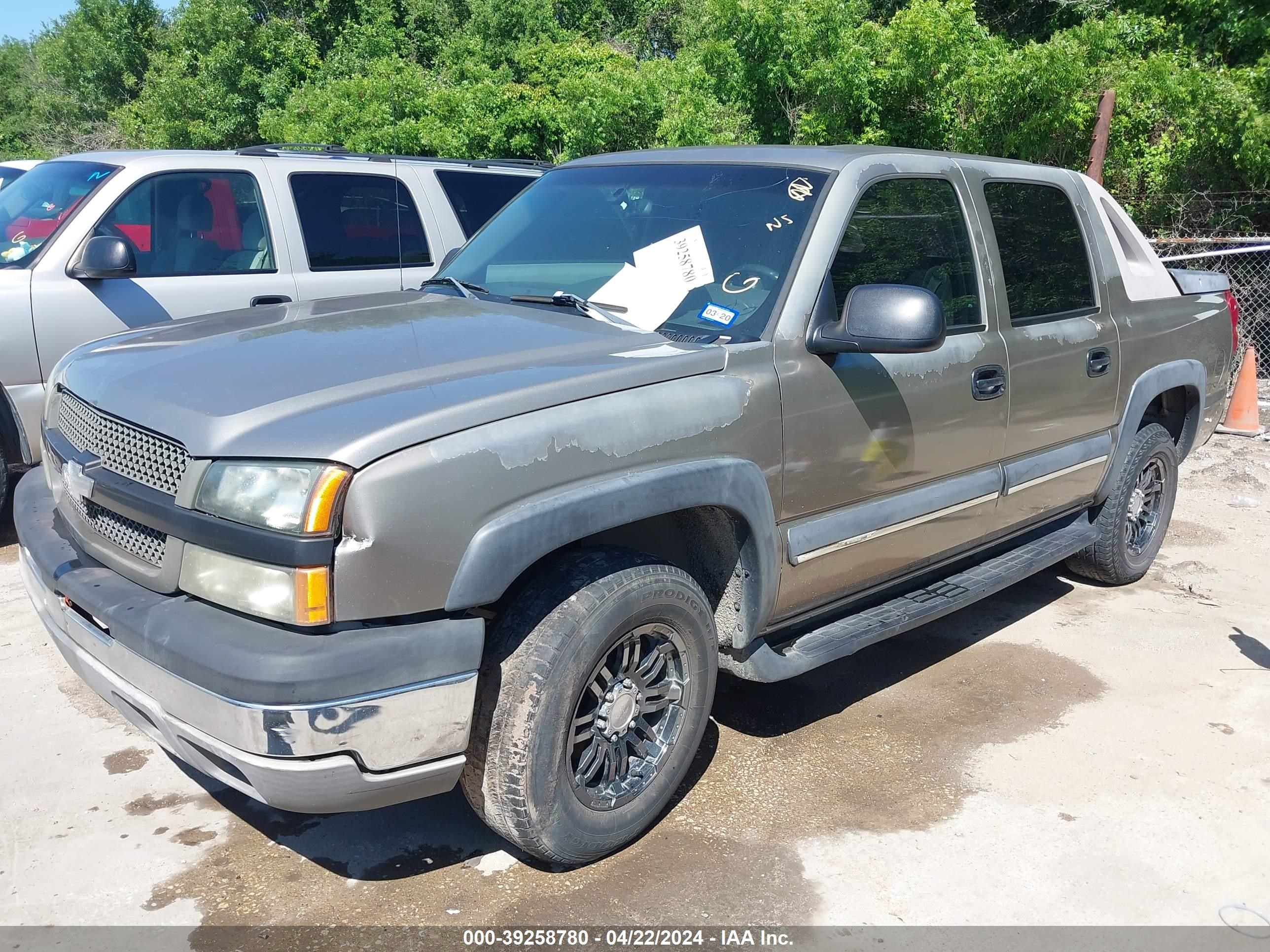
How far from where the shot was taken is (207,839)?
123 inches

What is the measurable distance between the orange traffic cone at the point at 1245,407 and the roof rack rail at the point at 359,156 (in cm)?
553

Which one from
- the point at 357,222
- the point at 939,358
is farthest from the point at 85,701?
the point at 357,222

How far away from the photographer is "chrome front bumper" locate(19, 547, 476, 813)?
2.36m

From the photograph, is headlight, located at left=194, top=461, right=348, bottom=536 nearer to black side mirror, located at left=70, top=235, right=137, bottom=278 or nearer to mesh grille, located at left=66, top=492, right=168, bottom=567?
Result: mesh grille, located at left=66, top=492, right=168, bottom=567

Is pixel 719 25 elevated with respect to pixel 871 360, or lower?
elevated

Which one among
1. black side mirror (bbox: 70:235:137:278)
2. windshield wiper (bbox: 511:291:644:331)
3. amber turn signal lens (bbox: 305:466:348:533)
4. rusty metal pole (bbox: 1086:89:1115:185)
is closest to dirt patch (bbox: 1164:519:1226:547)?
rusty metal pole (bbox: 1086:89:1115:185)

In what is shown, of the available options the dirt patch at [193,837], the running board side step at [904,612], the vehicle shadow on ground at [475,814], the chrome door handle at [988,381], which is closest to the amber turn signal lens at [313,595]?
the vehicle shadow on ground at [475,814]

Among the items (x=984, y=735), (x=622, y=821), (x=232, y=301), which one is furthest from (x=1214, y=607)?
(x=232, y=301)

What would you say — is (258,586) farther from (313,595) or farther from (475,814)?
(475,814)

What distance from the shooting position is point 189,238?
6000 mm

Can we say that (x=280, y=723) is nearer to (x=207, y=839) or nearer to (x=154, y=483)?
(x=154, y=483)

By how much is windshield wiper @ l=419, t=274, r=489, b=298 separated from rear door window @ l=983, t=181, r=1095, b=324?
1.94m

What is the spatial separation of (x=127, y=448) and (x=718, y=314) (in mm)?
1720

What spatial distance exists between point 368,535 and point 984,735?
2.56m
